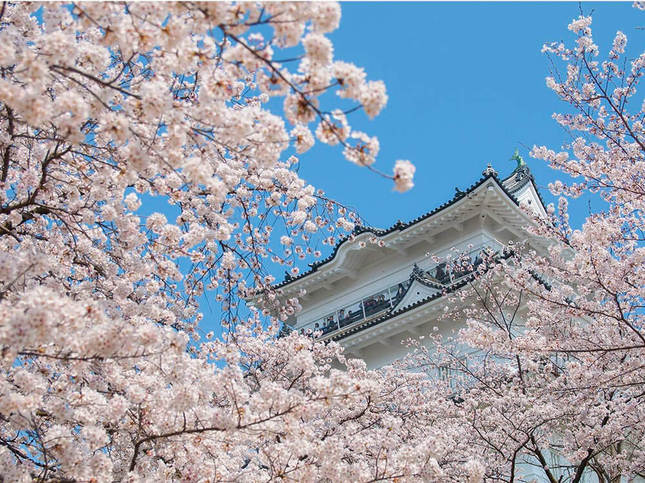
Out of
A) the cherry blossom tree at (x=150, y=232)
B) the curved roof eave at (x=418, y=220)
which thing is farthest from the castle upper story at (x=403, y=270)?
the cherry blossom tree at (x=150, y=232)

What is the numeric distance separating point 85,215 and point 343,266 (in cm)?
1569

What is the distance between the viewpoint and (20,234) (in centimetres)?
639

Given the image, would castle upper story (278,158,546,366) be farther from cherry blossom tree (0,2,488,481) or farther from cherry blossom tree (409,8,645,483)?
cherry blossom tree (0,2,488,481)

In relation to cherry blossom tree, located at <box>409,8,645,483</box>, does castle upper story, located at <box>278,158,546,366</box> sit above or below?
above

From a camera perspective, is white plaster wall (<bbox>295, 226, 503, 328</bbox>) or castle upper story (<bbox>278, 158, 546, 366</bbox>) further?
white plaster wall (<bbox>295, 226, 503, 328</bbox>)

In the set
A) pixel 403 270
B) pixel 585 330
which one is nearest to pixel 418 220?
pixel 403 270

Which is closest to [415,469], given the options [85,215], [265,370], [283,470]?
[283,470]

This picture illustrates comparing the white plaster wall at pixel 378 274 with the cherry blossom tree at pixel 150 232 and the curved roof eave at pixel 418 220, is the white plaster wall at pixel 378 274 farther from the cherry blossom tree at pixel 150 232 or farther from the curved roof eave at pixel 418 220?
the cherry blossom tree at pixel 150 232

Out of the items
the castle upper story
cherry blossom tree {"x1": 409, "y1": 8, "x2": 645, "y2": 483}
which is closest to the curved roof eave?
the castle upper story

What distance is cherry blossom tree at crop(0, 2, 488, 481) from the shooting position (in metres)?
3.57

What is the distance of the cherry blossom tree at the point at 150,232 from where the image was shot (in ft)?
11.7

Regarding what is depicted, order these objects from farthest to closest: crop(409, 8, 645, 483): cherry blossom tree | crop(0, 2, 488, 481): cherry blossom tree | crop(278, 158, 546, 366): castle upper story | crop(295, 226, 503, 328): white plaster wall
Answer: crop(295, 226, 503, 328): white plaster wall
crop(278, 158, 546, 366): castle upper story
crop(409, 8, 645, 483): cherry blossom tree
crop(0, 2, 488, 481): cherry blossom tree

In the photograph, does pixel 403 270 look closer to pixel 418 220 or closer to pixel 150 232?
pixel 418 220

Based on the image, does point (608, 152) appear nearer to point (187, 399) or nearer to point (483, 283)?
point (483, 283)
